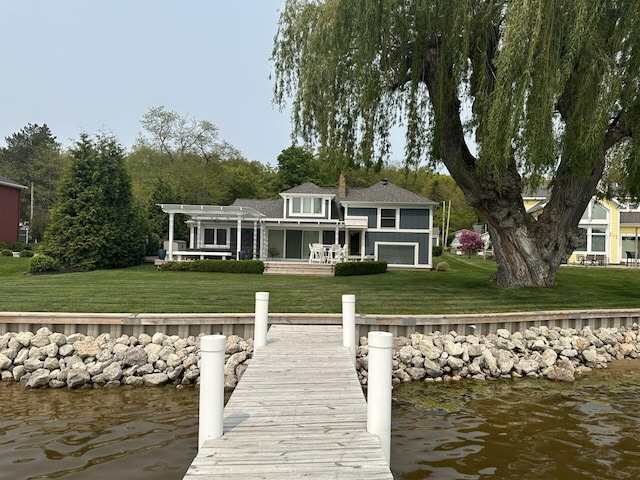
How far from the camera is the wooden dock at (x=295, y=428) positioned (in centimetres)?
330

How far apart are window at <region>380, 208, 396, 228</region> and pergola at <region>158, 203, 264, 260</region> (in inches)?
256

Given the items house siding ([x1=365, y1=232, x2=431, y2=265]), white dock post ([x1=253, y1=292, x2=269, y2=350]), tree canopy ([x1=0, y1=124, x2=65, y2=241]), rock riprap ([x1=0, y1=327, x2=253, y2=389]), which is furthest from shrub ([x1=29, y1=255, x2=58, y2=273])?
tree canopy ([x1=0, y1=124, x2=65, y2=241])

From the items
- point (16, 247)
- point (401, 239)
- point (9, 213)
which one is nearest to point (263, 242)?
point (401, 239)

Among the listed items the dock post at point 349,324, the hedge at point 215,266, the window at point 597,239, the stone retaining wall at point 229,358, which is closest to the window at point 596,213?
the window at point 597,239

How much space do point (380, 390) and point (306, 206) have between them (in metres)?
22.2

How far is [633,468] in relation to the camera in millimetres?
4852

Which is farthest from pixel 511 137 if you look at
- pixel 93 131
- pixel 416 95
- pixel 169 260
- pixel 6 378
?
pixel 93 131

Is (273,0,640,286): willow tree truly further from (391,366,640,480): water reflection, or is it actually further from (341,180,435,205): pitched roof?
(341,180,435,205): pitched roof

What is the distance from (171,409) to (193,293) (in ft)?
18.8

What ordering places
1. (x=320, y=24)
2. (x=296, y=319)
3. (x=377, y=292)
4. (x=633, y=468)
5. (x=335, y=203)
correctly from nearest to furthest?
(x=633, y=468) → (x=296, y=319) → (x=320, y=24) → (x=377, y=292) → (x=335, y=203)

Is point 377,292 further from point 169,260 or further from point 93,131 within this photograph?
point 93,131

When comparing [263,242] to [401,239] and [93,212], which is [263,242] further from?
[93,212]

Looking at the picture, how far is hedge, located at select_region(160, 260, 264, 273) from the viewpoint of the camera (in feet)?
66.3

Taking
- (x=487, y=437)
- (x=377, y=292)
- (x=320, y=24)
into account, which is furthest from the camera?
(x=377, y=292)
